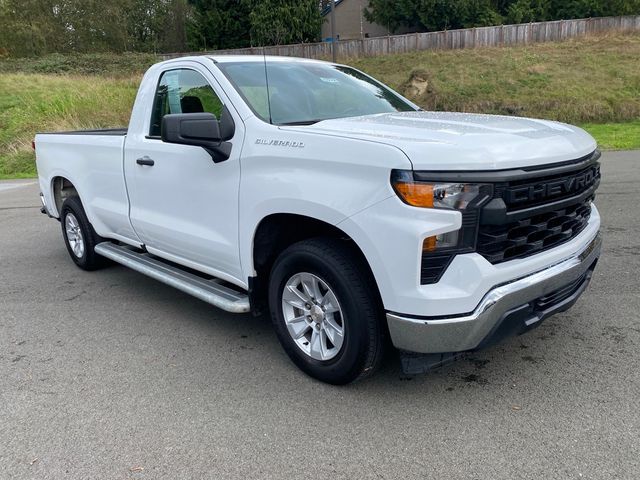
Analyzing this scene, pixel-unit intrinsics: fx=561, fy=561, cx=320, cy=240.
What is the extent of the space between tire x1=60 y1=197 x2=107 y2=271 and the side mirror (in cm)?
259

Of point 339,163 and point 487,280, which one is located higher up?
point 339,163

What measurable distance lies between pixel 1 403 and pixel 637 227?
652 centimetres

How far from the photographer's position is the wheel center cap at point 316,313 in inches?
131

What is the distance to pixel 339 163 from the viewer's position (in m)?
2.96

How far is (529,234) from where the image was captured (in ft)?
9.73

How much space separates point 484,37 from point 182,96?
35.7 m

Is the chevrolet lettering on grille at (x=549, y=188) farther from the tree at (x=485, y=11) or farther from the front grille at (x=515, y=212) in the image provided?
the tree at (x=485, y=11)

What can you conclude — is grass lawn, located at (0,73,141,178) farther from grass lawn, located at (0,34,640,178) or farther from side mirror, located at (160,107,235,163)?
side mirror, located at (160,107,235,163)

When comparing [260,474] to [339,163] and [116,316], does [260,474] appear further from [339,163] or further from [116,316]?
[116,316]

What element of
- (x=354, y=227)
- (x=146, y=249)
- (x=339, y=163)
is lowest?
(x=146, y=249)

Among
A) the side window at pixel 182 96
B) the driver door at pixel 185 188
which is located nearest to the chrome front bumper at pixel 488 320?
the driver door at pixel 185 188

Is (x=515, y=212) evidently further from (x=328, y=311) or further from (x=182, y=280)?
(x=182, y=280)

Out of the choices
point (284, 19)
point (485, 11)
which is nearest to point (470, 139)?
point (284, 19)

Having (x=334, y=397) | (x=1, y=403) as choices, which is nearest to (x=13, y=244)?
(x=1, y=403)
